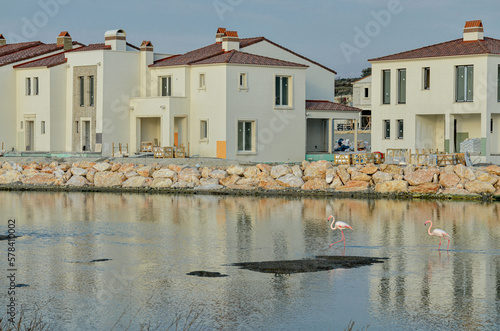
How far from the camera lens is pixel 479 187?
36250mm

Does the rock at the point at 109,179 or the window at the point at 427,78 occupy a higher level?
the window at the point at 427,78

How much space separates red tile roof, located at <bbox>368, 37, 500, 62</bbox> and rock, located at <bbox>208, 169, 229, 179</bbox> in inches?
467

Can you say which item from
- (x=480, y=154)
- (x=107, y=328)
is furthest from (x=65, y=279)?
(x=480, y=154)

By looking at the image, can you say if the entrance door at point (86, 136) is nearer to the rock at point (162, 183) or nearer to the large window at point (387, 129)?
the rock at point (162, 183)

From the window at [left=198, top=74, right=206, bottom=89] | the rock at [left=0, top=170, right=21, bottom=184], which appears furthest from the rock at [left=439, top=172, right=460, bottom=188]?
the rock at [left=0, top=170, right=21, bottom=184]

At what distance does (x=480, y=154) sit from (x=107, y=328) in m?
34.2

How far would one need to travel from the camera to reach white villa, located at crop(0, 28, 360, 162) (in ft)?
162

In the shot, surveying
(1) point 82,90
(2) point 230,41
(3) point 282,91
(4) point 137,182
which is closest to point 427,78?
(3) point 282,91

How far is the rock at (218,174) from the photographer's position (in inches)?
1665

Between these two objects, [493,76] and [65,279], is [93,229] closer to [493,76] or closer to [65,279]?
[65,279]

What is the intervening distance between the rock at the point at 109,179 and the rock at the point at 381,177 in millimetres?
13179

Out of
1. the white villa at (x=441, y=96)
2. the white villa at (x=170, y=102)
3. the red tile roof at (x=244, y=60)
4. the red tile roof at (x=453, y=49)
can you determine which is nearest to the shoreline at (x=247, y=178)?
the white villa at (x=170, y=102)

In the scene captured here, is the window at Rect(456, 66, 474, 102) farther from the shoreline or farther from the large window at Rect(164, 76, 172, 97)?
the large window at Rect(164, 76, 172, 97)

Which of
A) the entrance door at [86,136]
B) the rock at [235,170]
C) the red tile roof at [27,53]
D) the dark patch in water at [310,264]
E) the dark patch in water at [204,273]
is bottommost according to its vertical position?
the dark patch in water at [204,273]
